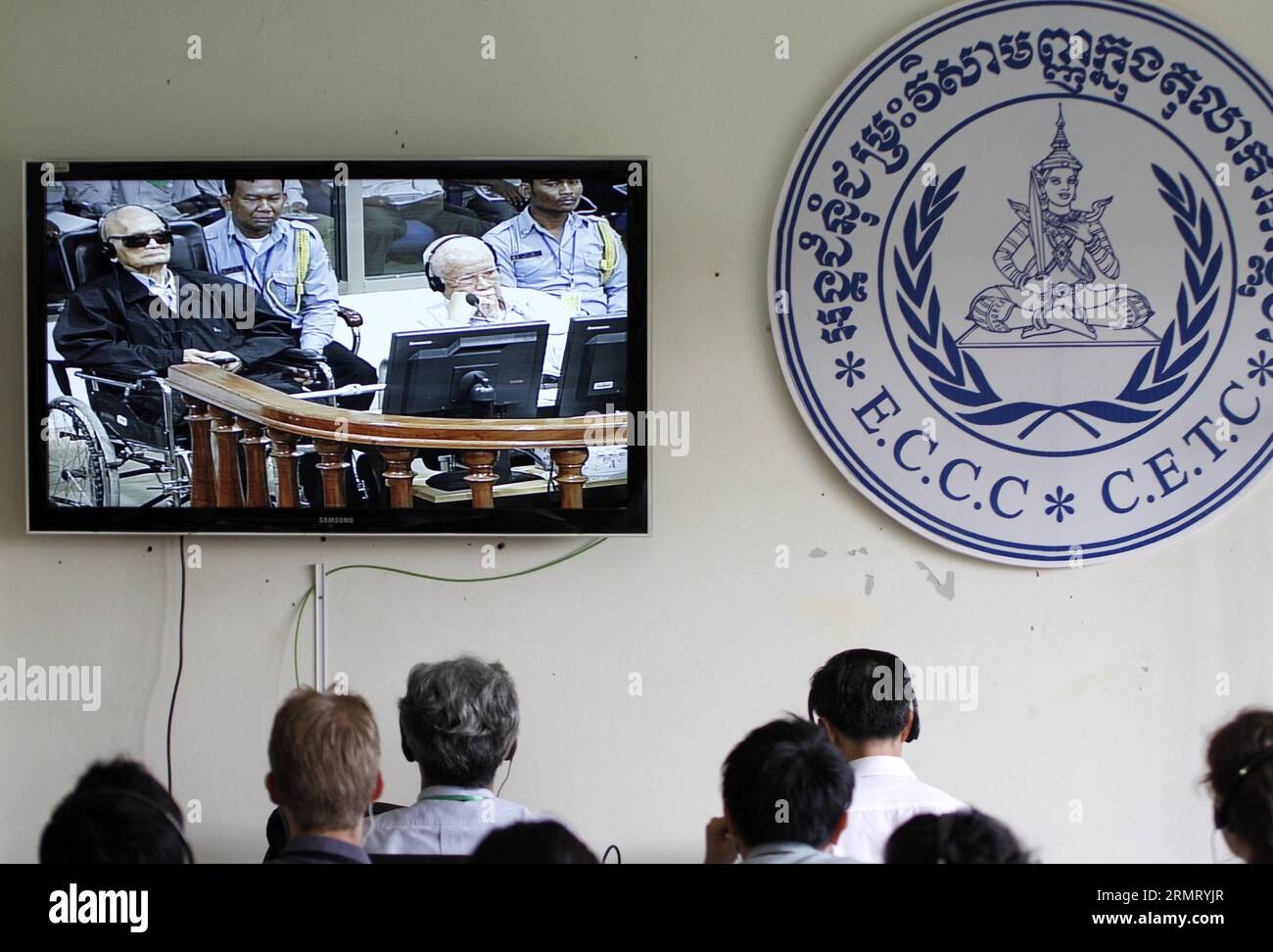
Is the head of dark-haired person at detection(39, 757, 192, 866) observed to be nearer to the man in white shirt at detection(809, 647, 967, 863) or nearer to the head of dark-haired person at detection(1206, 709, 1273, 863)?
the man in white shirt at detection(809, 647, 967, 863)

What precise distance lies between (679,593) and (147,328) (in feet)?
4.43

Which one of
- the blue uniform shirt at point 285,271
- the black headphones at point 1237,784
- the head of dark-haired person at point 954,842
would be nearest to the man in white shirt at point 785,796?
the head of dark-haired person at point 954,842

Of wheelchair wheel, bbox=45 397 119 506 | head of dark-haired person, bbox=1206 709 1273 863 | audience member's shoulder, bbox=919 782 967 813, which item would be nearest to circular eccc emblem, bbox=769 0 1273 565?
audience member's shoulder, bbox=919 782 967 813

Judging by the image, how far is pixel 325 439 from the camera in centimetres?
243

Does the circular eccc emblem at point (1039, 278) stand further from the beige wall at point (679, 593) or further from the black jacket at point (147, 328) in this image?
the black jacket at point (147, 328)

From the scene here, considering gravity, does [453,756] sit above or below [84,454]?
below

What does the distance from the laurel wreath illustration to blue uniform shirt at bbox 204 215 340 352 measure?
131 cm

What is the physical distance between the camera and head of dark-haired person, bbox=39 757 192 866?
120 cm

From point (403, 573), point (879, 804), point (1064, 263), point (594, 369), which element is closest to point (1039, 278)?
point (1064, 263)

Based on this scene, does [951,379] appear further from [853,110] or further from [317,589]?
[317,589]

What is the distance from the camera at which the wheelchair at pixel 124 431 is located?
2436 mm

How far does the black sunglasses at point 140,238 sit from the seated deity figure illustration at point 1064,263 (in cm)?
192

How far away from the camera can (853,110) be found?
2.50 metres

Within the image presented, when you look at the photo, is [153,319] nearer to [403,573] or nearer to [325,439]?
[325,439]
